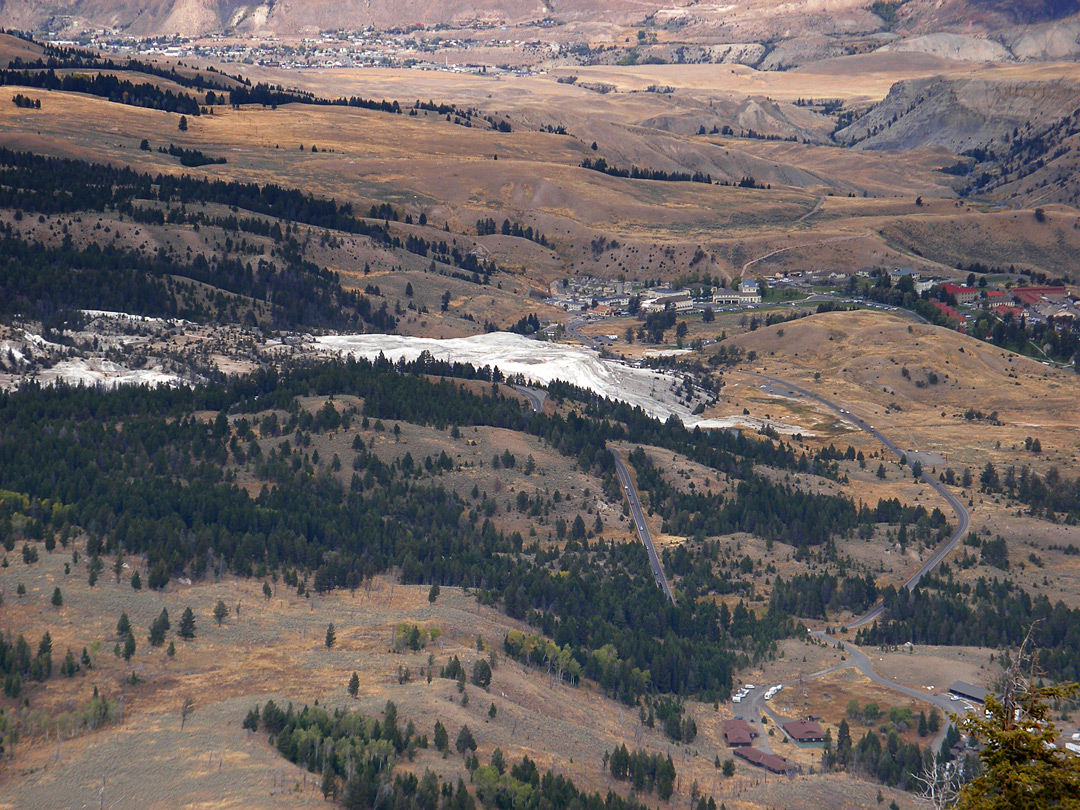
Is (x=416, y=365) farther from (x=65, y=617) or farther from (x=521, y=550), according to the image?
(x=65, y=617)

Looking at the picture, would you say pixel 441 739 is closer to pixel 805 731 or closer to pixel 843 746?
pixel 843 746

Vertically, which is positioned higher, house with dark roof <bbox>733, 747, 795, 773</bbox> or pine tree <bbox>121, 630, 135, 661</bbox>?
pine tree <bbox>121, 630, 135, 661</bbox>

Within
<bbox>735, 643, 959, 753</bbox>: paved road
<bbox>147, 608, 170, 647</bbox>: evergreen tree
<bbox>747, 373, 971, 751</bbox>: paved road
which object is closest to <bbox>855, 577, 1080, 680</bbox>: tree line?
<bbox>747, 373, 971, 751</bbox>: paved road

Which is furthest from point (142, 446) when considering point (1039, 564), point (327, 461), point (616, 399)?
point (1039, 564)

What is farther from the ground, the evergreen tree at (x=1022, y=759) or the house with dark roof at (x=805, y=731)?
the evergreen tree at (x=1022, y=759)

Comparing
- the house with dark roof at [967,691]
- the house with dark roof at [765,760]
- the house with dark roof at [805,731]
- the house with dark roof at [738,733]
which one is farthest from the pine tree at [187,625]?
the house with dark roof at [967,691]

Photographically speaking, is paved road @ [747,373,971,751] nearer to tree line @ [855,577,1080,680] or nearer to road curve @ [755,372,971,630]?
road curve @ [755,372,971,630]

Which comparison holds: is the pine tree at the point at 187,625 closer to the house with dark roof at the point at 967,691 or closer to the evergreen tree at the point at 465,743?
the evergreen tree at the point at 465,743
